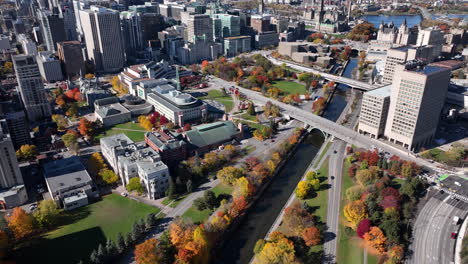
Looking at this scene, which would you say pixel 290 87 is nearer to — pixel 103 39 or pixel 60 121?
pixel 60 121

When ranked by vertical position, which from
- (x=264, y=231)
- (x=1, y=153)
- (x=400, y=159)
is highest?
(x=1, y=153)

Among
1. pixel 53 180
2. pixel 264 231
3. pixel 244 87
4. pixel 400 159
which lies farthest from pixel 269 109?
pixel 53 180

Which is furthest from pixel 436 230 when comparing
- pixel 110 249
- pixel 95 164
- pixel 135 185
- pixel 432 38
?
pixel 432 38

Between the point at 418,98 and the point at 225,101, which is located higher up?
the point at 418,98

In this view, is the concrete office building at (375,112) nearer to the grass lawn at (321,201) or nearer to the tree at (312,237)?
the grass lawn at (321,201)

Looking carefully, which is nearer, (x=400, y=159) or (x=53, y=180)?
(x=53, y=180)

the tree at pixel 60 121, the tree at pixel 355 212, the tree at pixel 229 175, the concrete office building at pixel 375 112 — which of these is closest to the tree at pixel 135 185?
the tree at pixel 229 175

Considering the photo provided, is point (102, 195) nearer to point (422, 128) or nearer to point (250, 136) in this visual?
point (250, 136)
